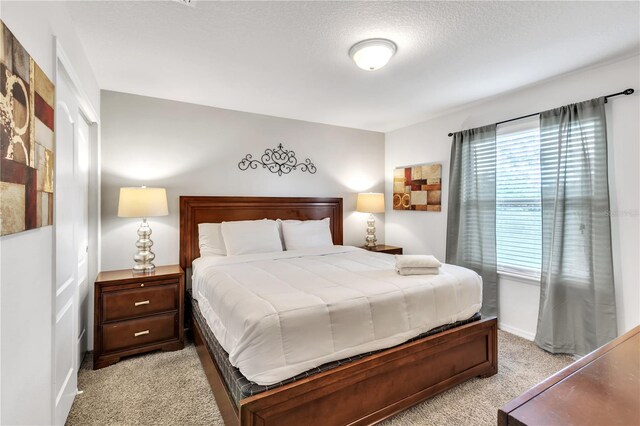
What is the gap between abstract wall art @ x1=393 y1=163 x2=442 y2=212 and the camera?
12.9 feet

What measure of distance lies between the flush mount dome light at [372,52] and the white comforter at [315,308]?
63.2 inches

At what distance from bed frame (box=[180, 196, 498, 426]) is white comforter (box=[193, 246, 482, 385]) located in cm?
8

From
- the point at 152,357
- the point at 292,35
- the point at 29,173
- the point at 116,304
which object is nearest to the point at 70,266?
the point at 116,304

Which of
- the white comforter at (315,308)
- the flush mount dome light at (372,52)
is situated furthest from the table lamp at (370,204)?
the flush mount dome light at (372,52)

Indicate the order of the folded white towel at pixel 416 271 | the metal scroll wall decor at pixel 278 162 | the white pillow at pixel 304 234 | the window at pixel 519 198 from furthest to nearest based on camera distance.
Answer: the metal scroll wall decor at pixel 278 162 < the white pillow at pixel 304 234 < the window at pixel 519 198 < the folded white towel at pixel 416 271

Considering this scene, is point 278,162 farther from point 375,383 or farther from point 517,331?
point 517,331

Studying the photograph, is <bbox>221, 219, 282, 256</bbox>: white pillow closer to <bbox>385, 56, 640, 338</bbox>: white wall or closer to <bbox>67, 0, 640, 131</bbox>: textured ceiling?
<bbox>67, 0, 640, 131</bbox>: textured ceiling

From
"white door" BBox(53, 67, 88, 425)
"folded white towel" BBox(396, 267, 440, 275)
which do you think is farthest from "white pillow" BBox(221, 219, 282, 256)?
"folded white towel" BBox(396, 267, 440, 275)

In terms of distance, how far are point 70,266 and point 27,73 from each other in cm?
126

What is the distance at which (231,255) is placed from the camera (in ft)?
10.1

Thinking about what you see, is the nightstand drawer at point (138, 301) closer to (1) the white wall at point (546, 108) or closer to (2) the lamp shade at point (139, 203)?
(2) the lamp shade at point (139, 203)

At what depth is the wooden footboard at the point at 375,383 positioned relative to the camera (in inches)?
57.8

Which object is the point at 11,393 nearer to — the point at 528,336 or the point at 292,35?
the point at 292,35

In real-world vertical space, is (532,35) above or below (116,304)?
above
